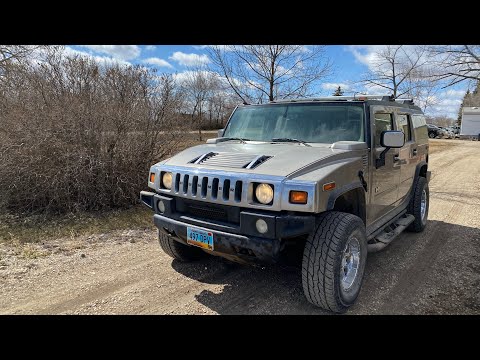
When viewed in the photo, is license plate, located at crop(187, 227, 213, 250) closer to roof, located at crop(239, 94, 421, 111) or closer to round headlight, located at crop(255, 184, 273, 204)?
round headlight, located at crop(255, 184, 273, 204)

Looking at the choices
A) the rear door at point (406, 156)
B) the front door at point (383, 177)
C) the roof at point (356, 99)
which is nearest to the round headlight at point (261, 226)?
the front door at point (383, 177)

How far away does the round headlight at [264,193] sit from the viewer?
2.75 m

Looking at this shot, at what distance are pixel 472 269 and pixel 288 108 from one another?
3053 millimetres

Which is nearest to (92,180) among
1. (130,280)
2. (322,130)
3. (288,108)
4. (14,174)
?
(14,174)

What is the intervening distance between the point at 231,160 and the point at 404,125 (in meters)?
3.13

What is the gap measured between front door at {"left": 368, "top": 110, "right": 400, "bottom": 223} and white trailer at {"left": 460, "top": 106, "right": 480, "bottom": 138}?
43.1 meters

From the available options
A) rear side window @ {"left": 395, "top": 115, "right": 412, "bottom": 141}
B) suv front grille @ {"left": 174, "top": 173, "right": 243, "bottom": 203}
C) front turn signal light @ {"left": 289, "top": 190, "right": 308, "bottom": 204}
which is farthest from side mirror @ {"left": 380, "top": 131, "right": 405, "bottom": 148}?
suv front grille @ {"left": 174, "top": 173, "right": 243, "bottom": 203}

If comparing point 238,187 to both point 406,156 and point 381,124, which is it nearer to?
point 381,124

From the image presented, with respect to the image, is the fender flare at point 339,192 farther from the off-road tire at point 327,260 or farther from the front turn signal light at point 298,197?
the front turn signal light at point 298,197

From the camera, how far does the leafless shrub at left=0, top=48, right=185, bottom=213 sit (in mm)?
6094

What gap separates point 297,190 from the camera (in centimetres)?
269

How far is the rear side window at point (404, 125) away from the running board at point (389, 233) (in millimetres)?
1221

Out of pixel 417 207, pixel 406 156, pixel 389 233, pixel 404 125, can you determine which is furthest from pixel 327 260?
pixel 417 207

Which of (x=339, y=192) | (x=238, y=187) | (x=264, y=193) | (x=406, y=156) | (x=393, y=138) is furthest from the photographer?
(x=406, y=156)
